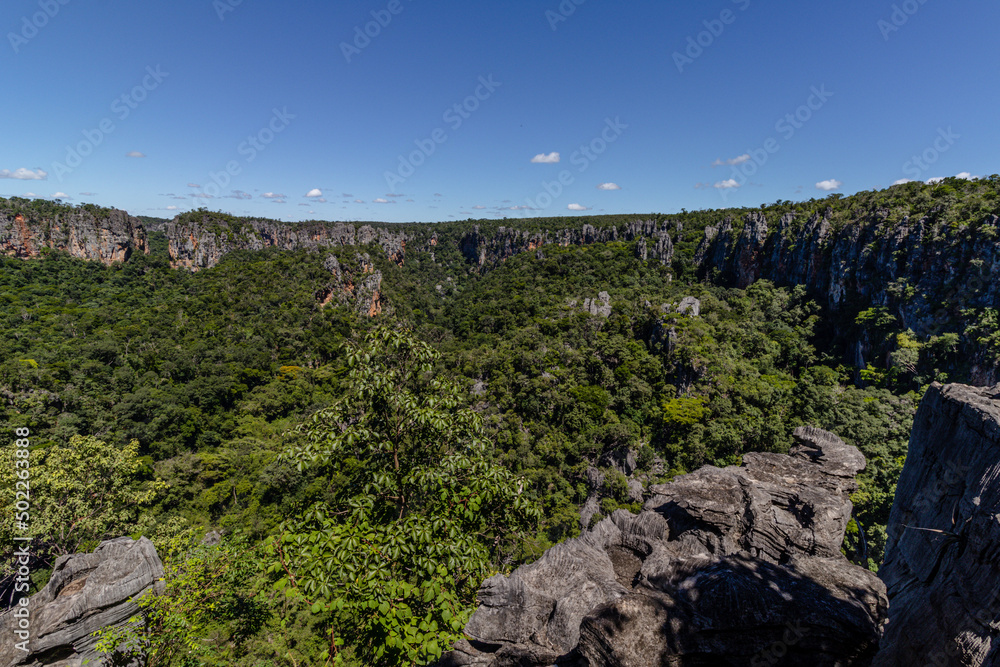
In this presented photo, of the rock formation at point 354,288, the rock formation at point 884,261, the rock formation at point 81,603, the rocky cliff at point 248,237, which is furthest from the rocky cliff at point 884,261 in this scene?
the rocky cliff at point 248,237

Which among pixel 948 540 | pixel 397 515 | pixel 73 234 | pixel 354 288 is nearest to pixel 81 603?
pixel 397 515

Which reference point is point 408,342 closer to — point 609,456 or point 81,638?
point 81,638

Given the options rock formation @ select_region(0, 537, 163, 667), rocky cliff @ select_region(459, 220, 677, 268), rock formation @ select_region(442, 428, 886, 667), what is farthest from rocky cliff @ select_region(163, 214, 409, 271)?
rock formation @ select_region(442, 428, 886, 667)

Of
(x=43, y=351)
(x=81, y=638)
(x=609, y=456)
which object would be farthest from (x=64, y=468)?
(x=43, y=351)

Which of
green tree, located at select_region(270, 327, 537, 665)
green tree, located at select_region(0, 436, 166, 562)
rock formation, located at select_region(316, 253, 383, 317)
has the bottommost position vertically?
green tree, located at select_region(0, 436, 166, 562)

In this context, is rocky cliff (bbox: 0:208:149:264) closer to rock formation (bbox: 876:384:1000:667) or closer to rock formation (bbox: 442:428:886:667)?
rock formation (bbox: 442:428:886:667)

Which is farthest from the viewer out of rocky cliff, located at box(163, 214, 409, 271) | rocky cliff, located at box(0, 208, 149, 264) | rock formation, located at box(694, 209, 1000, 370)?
rocky cliff, located at box(163, 214, 409, 271)
